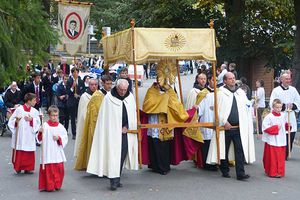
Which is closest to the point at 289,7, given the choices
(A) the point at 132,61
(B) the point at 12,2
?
(A) the point at 132,61

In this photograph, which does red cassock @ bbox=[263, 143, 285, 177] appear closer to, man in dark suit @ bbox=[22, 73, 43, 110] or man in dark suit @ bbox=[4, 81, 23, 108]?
man in dark suit @ bbox=[4, 81, 23, 108]

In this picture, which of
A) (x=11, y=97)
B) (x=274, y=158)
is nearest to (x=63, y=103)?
(x=11, y=97)

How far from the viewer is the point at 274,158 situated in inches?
428

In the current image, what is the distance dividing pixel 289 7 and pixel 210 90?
1559 cm

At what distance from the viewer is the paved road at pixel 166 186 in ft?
30.7

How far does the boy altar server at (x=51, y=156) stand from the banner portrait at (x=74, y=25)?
8.96 m

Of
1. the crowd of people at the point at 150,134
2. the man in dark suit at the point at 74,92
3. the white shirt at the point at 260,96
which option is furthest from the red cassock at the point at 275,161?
the man in dark suit at the point at 74,92

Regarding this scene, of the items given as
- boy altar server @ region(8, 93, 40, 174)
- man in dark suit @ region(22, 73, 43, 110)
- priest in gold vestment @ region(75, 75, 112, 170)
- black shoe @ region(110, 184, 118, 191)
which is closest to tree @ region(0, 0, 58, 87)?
black shoe @ region(110, 184, 118, 191)

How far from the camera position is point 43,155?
969cm

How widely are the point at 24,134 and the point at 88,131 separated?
1.21 meters

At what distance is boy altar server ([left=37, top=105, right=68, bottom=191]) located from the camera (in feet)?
31.7

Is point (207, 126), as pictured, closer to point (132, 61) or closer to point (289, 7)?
point (132, 61)

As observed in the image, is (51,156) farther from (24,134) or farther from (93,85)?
(93,85)

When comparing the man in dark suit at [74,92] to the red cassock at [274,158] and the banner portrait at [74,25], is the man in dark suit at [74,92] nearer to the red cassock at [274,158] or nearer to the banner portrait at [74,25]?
the banner portrait at [74,25]
